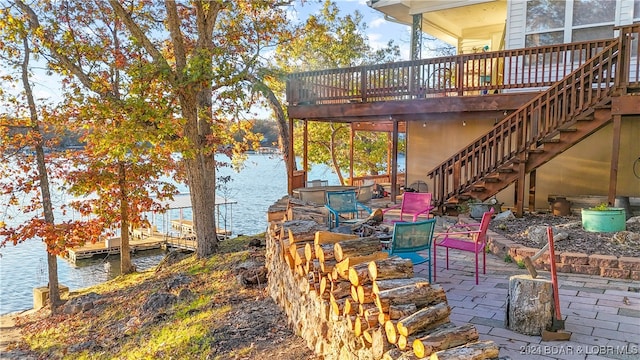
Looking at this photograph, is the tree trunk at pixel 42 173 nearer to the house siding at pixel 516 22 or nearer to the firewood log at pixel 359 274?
the firewood log at pixel 359 274

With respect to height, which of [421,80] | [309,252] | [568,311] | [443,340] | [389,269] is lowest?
[568,311]

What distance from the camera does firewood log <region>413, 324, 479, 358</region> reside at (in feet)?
8.27

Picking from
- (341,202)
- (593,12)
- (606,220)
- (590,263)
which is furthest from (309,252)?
(593,12)

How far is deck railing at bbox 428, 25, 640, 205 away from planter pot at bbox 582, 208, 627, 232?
1.91 m

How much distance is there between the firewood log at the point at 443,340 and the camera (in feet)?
8.27

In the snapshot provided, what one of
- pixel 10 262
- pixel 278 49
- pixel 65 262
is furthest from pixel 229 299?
pixel 65 262

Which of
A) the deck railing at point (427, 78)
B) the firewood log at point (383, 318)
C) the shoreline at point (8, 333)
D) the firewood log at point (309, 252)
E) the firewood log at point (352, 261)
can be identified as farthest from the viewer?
the deck railing at point (427, 78)

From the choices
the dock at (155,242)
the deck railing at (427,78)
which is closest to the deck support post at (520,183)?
the deck railing at (427,78)

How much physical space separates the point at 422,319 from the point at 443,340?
210 millimetres

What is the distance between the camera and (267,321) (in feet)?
16.8

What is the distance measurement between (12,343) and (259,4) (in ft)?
26.8

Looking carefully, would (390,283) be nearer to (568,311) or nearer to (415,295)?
(415,295)

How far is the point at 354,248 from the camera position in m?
3.67

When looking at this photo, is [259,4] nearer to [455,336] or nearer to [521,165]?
[521,165]
